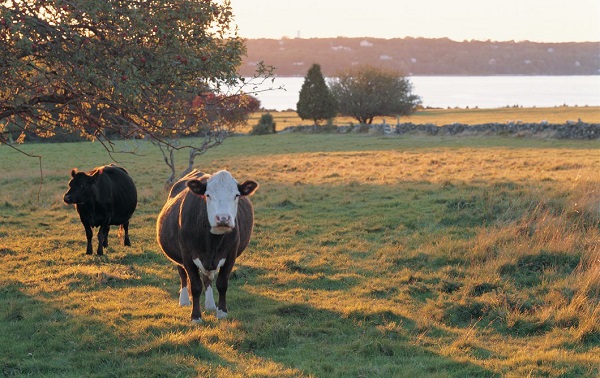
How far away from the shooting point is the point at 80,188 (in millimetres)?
14305

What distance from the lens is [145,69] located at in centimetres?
1068

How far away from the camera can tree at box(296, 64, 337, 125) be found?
240 ft

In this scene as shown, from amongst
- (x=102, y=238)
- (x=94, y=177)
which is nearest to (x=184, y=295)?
(x=102, y=238)

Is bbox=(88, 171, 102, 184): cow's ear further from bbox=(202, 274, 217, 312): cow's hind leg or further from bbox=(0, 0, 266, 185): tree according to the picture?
bbox=(202, 274, 217, 312): cow's hind leg

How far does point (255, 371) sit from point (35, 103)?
6.79 meters

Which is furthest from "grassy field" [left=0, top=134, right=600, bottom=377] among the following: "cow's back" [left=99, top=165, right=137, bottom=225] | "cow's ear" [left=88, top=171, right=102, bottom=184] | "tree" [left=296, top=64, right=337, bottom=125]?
"tree" [left=296, top=64, right=337, bottom=125]

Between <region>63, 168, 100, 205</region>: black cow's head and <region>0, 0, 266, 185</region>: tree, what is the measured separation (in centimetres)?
257

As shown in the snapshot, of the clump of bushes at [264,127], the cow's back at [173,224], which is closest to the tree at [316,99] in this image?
the clump of bushes at [264,127]

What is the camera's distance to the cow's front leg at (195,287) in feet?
30.1

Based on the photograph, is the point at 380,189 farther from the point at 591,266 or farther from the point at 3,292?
the point at 3,292

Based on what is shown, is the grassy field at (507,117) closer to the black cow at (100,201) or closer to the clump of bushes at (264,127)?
the clump of bushes at (264,127)

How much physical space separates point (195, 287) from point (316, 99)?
64.8 meters

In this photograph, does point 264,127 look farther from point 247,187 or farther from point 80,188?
point 247,187

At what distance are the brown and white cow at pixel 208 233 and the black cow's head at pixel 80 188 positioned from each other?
4669 mm
